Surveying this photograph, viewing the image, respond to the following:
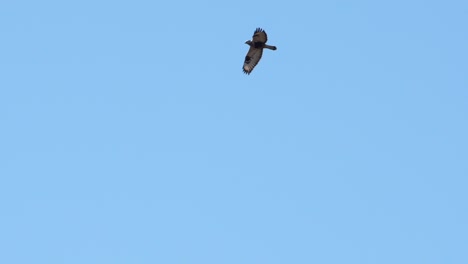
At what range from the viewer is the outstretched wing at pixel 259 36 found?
141250 mm

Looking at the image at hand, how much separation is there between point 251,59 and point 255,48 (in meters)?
0.97

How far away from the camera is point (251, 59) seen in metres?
143

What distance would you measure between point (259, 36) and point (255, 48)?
142cm

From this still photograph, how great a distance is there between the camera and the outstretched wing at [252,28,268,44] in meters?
141

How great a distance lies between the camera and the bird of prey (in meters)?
141

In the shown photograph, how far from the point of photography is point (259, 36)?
141250 millimetres

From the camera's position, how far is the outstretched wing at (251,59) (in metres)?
142

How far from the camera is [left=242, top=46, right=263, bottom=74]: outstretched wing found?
142500 mm

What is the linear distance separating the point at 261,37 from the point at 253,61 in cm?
240

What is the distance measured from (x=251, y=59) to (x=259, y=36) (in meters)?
2.35

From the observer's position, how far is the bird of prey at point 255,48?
141 m

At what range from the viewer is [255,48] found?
467 feet

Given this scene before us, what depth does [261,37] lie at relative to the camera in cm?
14125
